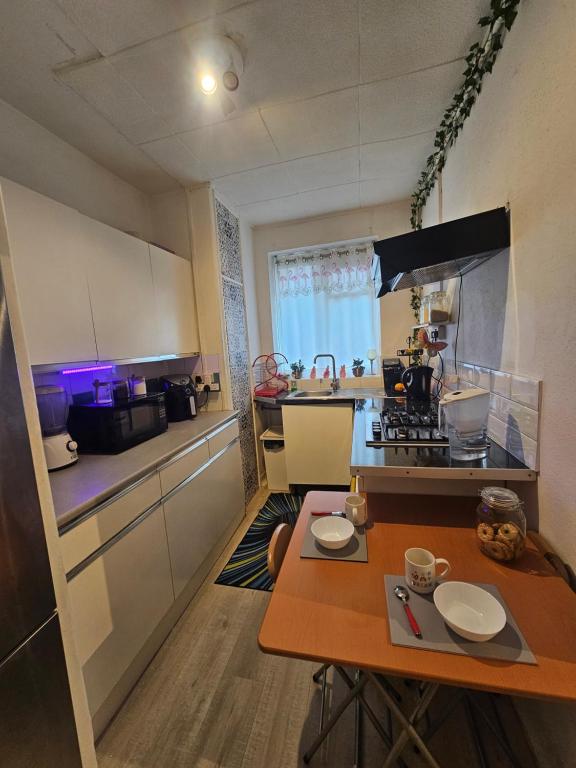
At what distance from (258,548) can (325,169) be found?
9.02 feet

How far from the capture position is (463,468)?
1.06 metres

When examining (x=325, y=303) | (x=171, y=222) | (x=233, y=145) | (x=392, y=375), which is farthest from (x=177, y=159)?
(x=392, y=375)

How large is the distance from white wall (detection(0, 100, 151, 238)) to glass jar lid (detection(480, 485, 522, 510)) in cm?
244

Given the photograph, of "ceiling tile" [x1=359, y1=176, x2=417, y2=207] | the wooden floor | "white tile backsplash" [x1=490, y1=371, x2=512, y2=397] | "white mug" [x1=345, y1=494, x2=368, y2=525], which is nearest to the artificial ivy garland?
"ceiling tile" [x1=359, y1=176, x2=417, y2=207]

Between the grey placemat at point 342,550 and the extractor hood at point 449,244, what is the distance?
1093 millimetres

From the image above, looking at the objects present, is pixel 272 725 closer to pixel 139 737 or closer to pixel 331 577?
pixel 139 737

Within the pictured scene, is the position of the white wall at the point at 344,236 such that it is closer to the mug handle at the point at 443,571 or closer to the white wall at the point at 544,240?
the white wall at the point at 544,240

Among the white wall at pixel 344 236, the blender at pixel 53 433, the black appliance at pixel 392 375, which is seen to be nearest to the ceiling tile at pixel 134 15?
the blender at pixel 53 433

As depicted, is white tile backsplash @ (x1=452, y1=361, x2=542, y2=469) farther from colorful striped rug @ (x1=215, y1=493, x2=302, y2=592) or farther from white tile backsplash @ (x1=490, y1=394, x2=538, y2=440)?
colorful striped rug @ (x1=215, y1=493, x2=302, y2=592)

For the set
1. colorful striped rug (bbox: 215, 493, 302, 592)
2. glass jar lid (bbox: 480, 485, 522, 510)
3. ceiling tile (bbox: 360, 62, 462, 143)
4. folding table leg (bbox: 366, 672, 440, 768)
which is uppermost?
ceiling tile (bbox: 360, 62, 462, 143)

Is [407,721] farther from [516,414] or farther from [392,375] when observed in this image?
[392,375]

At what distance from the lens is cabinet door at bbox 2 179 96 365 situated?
1209 millimetres

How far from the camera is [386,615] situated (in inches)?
29.8

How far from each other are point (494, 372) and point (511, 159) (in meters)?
0.79
